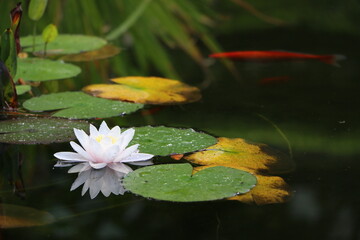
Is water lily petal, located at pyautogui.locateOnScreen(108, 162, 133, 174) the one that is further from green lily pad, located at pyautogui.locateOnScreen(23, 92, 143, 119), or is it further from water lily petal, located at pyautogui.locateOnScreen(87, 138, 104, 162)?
green lily pad, located at pyautogui.locateOnScreen(23, 92, 143, 119)

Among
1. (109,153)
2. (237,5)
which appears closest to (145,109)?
(109,153)

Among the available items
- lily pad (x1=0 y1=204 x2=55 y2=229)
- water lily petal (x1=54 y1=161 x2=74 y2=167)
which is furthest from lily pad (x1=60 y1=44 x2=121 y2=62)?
lily pad (x1=0 y1=204 x2=55 y2=229)

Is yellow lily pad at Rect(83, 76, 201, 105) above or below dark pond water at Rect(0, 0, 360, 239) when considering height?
below

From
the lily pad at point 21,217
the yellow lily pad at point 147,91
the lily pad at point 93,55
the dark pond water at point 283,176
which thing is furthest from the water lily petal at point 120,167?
the lily pad at point 93,55

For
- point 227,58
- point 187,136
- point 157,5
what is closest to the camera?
point 187,136

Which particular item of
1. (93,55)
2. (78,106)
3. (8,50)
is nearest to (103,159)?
(78,106)

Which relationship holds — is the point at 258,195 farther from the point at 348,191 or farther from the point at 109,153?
the point at 109,153
